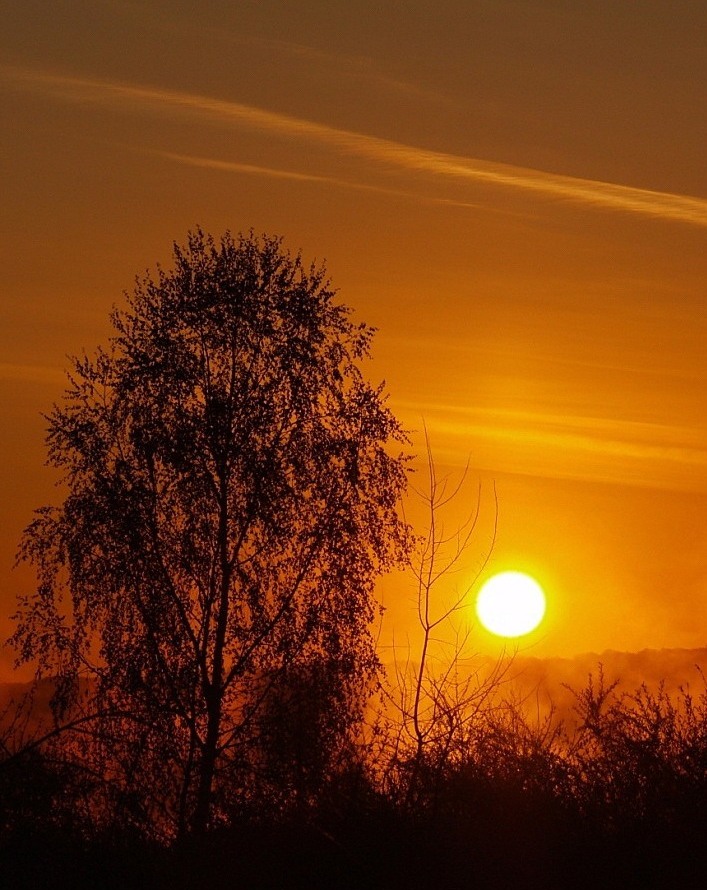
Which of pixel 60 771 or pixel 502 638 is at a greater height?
pixel 502 638

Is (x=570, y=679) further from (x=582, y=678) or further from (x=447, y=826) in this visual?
(x=447, y=826)

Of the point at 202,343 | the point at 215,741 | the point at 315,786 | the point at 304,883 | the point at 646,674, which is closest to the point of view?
the point at 304,883

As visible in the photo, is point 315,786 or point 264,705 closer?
point 315,786

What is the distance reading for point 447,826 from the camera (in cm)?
1246

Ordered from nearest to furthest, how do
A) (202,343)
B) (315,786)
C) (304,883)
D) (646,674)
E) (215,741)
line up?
(304,883)
(315,786)
(646,674)
(215,741)
(202,343)

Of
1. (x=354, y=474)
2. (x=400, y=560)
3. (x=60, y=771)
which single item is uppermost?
(x=354, y=474)

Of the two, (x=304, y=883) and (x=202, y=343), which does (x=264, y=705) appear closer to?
(x=202, y=343)

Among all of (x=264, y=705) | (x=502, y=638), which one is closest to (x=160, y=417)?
(x=264, y=705)

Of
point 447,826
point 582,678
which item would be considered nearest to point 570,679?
point 582,678

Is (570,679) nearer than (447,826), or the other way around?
(447,826)

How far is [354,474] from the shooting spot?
23641mm

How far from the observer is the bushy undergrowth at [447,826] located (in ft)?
39.1

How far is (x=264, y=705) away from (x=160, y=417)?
5.24 metres

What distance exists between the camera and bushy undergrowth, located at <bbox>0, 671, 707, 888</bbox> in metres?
11.9
